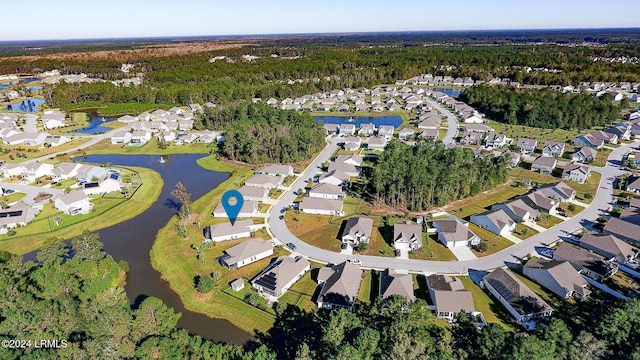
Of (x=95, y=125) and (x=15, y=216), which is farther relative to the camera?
(x=95, y=125)

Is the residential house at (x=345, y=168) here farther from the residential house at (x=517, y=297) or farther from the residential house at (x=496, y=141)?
the residential house at (x=496, y=141)

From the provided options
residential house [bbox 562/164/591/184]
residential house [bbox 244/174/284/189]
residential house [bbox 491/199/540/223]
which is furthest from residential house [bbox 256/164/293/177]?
residential house [bbox 562/164/591/184]

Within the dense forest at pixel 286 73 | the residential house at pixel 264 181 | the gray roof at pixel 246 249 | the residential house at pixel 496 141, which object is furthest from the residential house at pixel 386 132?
the gray roof at pixel 246 249

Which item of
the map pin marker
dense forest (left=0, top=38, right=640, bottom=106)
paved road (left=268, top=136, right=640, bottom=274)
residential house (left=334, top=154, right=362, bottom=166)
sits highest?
dense forest (left=0, top=38, right=640, bottom=106)

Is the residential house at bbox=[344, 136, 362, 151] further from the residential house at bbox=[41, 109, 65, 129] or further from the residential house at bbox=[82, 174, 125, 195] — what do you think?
the residential house at bbox=[41, 109, 65, 129]

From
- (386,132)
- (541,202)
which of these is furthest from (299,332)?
(386,132)

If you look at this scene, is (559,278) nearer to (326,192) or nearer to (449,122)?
(326,192)
